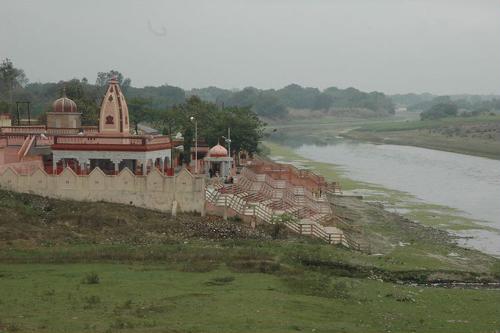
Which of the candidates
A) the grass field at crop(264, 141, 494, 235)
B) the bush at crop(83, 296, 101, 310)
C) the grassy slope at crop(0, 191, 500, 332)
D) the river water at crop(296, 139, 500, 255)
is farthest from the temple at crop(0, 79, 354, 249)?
the bush at crop(83, 296, 101, 310)

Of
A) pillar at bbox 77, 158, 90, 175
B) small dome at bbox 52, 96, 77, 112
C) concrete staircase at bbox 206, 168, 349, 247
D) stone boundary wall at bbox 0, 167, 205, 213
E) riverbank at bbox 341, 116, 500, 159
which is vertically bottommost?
riverbank at bbox 341, 116, 500, 159

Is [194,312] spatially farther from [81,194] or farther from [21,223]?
[81,194]

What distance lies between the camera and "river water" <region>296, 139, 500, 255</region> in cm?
5628

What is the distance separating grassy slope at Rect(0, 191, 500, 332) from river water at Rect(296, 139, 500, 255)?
13922mm

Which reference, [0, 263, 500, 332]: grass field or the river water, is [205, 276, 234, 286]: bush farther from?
the river water

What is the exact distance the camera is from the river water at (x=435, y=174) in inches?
2216

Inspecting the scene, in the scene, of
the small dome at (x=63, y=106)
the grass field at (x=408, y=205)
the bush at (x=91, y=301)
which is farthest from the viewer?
the grass field at (x=408, y=205)

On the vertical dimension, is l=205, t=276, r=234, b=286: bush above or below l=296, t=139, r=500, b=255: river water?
above

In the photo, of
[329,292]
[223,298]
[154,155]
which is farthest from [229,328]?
[154,155]

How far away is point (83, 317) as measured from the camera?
2047 cm

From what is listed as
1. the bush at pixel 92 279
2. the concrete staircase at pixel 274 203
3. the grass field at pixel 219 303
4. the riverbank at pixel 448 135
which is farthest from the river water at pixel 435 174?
the bush at pixel 92 279

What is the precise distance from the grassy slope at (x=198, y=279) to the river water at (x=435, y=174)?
45.7 ft

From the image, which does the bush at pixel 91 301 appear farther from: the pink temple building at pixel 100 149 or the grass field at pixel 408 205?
the grass field at pixel 408 205

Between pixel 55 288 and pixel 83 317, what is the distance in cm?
391
